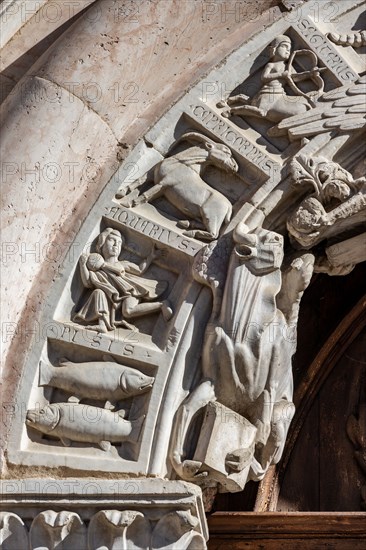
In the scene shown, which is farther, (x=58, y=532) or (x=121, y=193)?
(x=121, y=193)

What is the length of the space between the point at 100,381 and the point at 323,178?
3.57ft

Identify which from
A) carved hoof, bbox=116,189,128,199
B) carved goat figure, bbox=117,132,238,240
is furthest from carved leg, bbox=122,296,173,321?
carved hoof, bbox=116,189,128,199

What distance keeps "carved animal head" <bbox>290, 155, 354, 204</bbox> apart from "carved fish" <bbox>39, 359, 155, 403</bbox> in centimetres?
91

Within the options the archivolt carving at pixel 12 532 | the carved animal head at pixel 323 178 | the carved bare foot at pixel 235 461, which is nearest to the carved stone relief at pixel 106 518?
the archivolt carving at pixel 12 532

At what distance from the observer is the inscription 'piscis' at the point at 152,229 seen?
513cm

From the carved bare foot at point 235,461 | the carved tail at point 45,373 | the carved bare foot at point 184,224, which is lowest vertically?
the carved bare foot at point 235,461

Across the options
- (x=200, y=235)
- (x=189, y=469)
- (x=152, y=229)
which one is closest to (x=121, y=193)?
(x=152, y=229)

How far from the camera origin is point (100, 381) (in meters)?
4.99

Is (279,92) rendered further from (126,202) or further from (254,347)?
(254,347)

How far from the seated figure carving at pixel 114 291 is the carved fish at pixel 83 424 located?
1.02ft

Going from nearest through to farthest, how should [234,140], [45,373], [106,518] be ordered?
1. [106,518]
2. [45,373]
3. [234,140]

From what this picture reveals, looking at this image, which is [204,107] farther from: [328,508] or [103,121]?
[328,508]

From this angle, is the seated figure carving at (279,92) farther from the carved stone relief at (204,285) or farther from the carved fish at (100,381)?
the carved fish at (100,381)

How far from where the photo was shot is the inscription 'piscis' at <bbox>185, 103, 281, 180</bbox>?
5191mm
